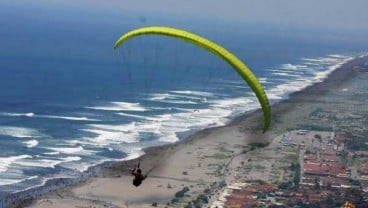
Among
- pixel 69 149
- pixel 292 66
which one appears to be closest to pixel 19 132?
pixel 69 149

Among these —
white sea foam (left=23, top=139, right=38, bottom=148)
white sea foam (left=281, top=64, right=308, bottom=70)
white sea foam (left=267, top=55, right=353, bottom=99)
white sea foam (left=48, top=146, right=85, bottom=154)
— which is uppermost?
white sea foam (left=281, top=64, right=308, bottom=70)

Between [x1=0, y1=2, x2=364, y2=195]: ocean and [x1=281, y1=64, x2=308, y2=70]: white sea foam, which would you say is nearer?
[x1=0, y1=2, x2=364, y2=195]: ocean

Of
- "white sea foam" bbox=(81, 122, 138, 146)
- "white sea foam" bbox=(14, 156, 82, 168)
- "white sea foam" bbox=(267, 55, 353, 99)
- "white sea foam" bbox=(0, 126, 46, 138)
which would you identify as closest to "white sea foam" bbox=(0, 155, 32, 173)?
"white sea foam" bbox=(14, 156, 82, 168)

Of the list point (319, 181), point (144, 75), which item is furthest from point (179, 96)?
point (319, 181)

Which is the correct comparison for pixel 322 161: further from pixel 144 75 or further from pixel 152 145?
pixel 144 75

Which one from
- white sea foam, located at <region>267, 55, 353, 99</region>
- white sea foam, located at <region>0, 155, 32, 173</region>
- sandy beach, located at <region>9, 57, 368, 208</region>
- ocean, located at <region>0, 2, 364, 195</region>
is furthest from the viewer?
white sea foam, located at <region>267, 55, 353, 99</region>

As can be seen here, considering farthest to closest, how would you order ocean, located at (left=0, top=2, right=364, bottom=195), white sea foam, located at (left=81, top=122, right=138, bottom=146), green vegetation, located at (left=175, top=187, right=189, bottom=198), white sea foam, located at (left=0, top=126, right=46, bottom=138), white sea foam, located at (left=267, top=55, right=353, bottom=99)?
white sea foam, located at (left=267, top=55, right=353, bottom=99) < white sea foam, located at (left=0, top=126, right=46, bottom=138) < white sea foam, located at (left=81, top=122, right=138, bottom=146) < ocean, located at (left=0, top=2, right=364, bottom=195) < green vegetation, located at (left=175, top=187, right=189, bottom=198)

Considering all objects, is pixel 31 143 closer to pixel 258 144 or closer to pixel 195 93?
pixel 258 144

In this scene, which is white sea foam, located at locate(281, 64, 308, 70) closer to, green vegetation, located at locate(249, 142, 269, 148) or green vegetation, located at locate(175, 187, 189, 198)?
green vegetation, located at locate(249, 142, 269, 148)
